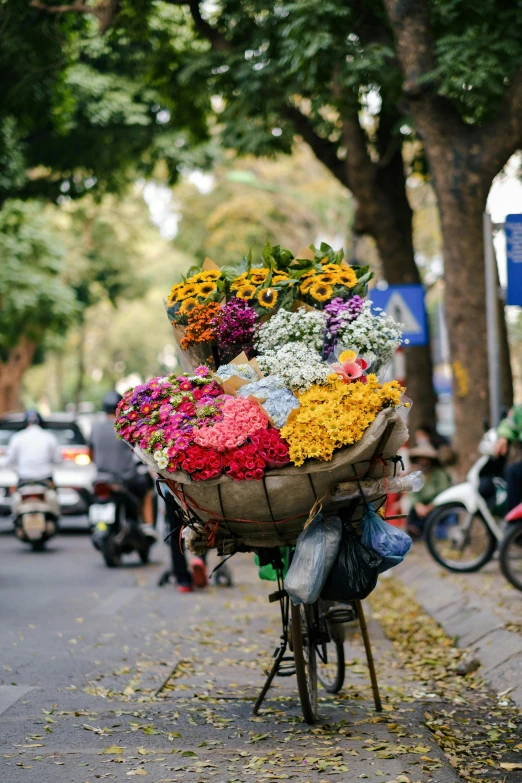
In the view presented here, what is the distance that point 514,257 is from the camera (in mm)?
11750

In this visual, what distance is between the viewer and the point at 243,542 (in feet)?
18.7

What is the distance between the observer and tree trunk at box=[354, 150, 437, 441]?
16.5 metres

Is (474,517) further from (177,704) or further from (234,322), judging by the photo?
(234,322)

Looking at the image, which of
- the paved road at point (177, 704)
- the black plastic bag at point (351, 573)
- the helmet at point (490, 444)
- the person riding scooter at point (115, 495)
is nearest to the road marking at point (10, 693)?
the paved road at point (177, 704)

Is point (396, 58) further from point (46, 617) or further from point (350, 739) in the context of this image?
point (350, 739)

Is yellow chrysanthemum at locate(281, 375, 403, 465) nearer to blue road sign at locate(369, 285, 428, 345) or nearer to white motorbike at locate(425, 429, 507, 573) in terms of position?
white motorbike at locate(425, 429, 507, 573)

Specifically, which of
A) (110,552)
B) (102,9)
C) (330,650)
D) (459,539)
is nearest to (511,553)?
(459,539)

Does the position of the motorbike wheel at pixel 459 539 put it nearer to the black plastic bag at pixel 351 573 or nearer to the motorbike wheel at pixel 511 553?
the motorbike wheel at pixel 511 553

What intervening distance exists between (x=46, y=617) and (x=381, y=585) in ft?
13.4

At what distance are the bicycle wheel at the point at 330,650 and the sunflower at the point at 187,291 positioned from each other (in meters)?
1.77

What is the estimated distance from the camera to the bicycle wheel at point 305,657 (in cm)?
566

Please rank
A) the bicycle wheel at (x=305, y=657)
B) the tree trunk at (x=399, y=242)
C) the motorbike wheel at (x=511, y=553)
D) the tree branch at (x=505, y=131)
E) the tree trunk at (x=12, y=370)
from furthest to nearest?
the tree trunk at (x=12, y=370) < the tree trunk at (x=399, y=242) < the tree branch at (x=505, y=131) < the motorbike wheel at (x=511, y=553) < the bicycle wheel at (x=305, y=657)

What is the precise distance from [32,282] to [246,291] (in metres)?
26.1

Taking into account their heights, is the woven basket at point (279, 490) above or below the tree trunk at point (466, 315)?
below
